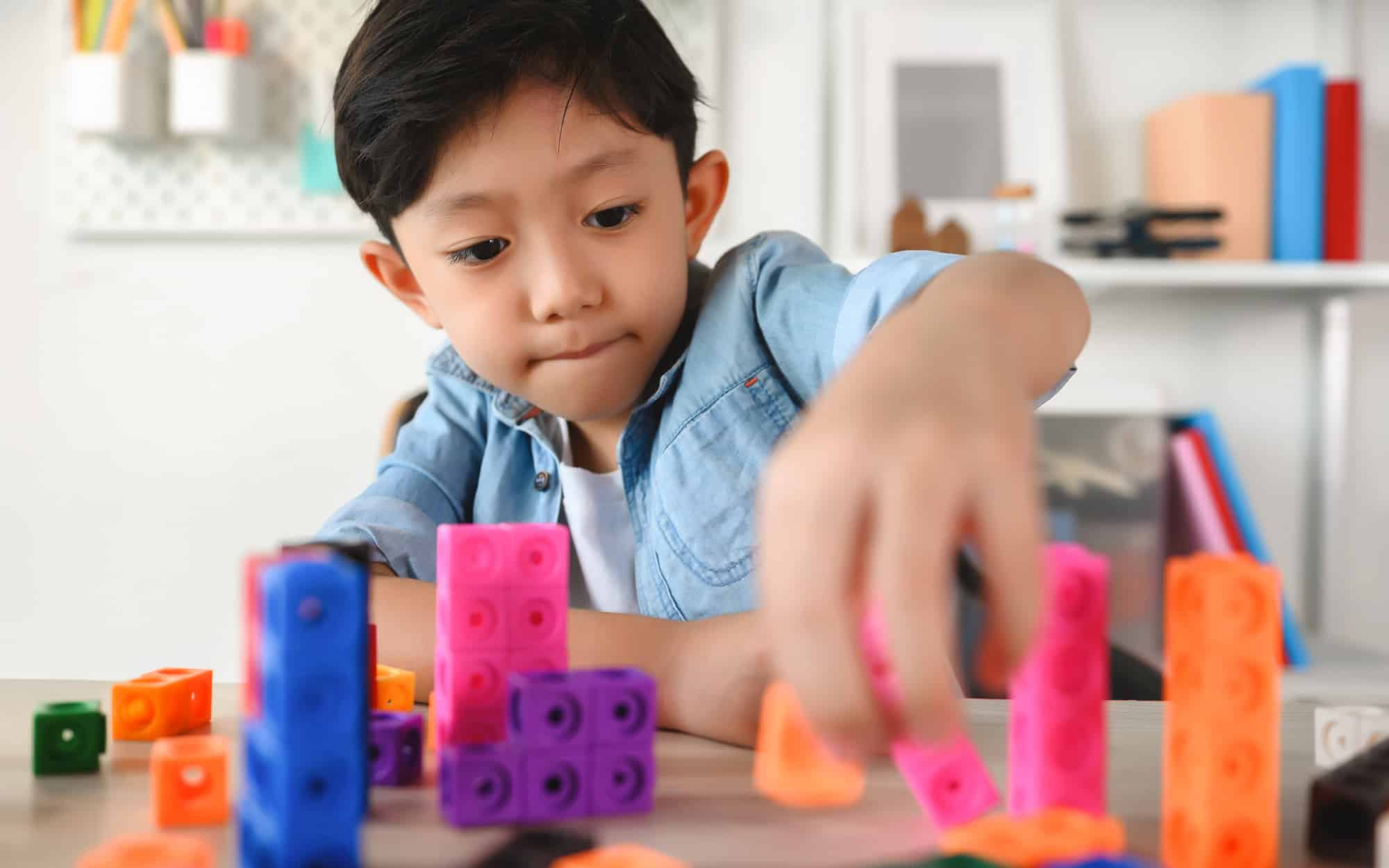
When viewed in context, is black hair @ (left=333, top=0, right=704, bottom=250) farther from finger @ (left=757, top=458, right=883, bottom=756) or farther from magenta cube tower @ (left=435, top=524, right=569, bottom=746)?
finger @ (left=757, top=458, right=883, bottom=756)

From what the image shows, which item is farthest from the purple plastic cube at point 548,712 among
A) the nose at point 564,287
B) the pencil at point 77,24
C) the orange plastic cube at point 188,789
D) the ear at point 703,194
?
the pencil at point 77,24

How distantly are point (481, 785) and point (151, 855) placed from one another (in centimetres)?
10

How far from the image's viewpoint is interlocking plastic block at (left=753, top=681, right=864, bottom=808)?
1.47ft

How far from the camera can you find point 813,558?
0.29 metres

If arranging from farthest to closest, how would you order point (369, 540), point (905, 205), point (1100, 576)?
1. point (905, 205)
2. point (369, 540)
3. point (1100, 576)

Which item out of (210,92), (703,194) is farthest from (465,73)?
(210,92)

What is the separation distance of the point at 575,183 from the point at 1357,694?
121cm

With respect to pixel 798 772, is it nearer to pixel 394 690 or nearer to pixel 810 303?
pixel 394 690

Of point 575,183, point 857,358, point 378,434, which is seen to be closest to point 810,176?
point 378,434

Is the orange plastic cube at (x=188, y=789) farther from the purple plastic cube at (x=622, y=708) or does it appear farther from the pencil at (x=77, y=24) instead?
the pencil at (x=77, y=24)

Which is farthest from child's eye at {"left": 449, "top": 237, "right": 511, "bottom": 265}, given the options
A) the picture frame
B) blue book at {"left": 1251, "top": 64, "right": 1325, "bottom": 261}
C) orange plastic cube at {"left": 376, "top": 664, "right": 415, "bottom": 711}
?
blue book at {"left": 1251, "top": 64, "right": 1325, "bottom": 261}

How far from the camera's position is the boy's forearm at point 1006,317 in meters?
0.35

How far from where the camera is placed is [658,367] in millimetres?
938

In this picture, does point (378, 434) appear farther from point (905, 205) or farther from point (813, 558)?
point (813, 558)
